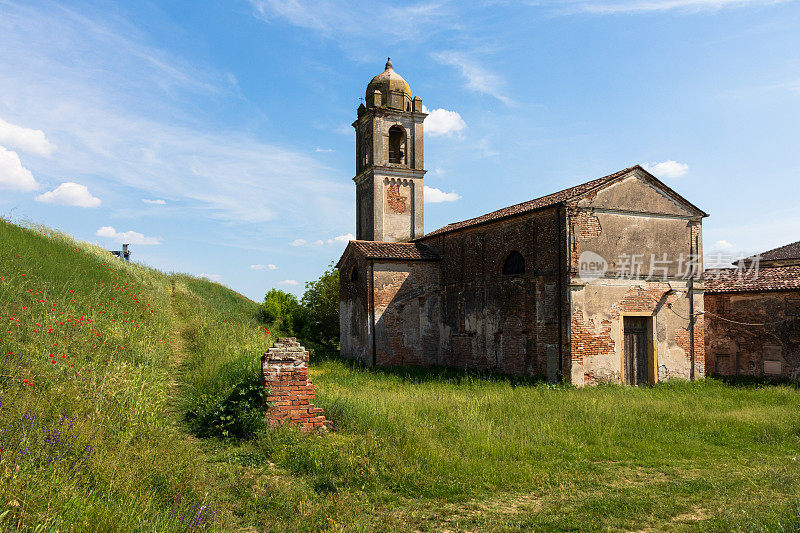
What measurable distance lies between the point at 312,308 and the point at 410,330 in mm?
9352

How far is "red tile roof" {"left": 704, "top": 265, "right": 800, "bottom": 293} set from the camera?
16328 mm

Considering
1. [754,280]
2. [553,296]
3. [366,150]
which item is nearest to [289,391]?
[553,296]

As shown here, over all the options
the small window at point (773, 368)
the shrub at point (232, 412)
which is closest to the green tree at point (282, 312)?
the shrub at point (232, 412)

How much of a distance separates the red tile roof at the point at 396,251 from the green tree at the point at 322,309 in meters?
6.26

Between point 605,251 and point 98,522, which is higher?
point 605,251

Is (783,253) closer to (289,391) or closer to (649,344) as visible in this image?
(649,344)

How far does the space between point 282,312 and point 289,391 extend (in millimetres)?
22362

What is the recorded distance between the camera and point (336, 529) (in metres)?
5.10

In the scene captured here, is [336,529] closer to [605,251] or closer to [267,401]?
[267,401]

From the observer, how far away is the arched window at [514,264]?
53.2 ft

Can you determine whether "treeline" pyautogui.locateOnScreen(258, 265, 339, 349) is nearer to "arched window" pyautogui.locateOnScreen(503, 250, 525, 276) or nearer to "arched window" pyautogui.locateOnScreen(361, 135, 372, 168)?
"arched window" pyautogui.locateOnScreen(361, 135, 372, 168)

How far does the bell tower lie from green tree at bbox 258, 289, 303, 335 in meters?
6.92

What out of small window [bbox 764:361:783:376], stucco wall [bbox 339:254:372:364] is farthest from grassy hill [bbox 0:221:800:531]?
stucco wall [bbox 339:254:372:364]

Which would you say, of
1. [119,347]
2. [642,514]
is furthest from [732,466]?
[119,347]
